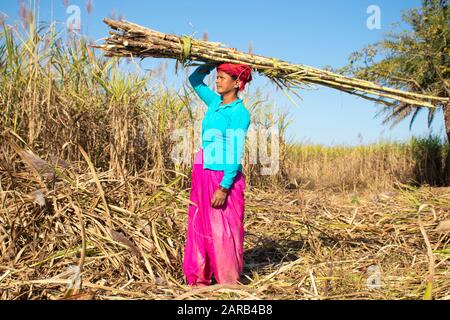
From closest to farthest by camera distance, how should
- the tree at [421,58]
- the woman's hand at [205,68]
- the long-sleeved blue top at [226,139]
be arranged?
the long-sleeved blue top at [226,139] → the woman's hand at [205,68] → the tree at [421,58]

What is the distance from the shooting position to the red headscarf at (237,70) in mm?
3113

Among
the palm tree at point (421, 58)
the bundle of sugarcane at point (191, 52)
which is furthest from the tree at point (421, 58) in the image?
the bundle of sugarcane at point (191, 52)

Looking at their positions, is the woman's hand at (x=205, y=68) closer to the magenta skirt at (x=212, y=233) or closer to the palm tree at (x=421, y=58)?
the magenta skirt at (x=212, y=233)

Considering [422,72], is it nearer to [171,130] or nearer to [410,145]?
[410,145]

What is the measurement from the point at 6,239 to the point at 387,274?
7.87 feet

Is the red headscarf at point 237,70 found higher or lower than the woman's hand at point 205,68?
lower

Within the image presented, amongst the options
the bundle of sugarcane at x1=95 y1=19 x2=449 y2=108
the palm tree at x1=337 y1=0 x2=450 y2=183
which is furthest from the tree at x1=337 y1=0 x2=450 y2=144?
the bundle of sugarcane at x1=95 y1=19 x2=449 y2=108

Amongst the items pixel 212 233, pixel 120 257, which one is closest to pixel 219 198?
pixel 212 233

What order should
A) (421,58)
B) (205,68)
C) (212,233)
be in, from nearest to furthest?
(212,233) < (205,68) < (421,58)

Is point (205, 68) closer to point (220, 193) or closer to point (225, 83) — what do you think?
point (225, 83)

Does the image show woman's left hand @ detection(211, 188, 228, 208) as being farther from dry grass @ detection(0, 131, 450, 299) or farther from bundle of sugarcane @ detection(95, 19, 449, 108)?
bundle of sugarcane @ detection(95, 19, 449, 108)

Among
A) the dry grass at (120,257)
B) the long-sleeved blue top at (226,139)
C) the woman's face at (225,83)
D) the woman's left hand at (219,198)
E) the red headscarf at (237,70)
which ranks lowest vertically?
the dry grass at (120,257)

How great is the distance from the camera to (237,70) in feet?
10.2

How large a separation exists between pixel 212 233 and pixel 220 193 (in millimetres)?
262
